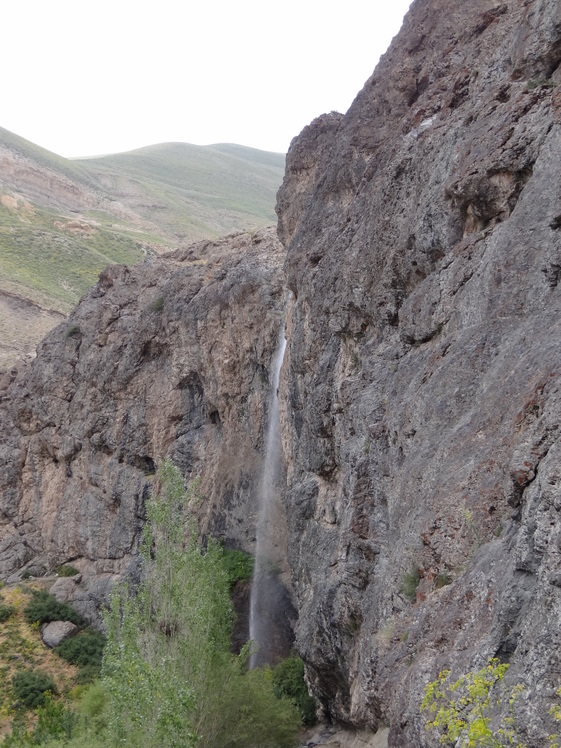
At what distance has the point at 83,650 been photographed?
101 feet

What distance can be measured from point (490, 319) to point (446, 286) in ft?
7.26

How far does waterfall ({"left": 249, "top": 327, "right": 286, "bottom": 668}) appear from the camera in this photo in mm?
25609

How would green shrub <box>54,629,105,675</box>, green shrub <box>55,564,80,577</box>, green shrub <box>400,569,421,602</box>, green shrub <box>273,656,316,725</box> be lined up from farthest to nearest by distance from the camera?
green shrub <box>55,564,80,577</box> → green shrub <box>54,629,105,675</box> → green shrub <box>273,656,316,725</box> → green shrub <box>400,569,421,602</box>

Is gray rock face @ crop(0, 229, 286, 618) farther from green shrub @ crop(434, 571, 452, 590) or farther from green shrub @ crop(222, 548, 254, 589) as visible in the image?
green shrub @ crop(434, 571, 452, 590)

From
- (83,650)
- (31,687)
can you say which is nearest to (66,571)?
(83,650)

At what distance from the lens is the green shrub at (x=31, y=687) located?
88.7 ft

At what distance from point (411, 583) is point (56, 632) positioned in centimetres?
2602

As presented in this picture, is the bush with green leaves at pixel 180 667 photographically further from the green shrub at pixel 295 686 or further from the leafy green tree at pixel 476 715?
the leafy green tree at pixel 476 715

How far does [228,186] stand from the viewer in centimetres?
16288

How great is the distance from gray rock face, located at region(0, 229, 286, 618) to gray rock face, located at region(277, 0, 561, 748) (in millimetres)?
6932

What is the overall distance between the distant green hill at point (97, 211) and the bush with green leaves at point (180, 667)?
4156 cm

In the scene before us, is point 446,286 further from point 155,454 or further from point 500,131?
point 155,454

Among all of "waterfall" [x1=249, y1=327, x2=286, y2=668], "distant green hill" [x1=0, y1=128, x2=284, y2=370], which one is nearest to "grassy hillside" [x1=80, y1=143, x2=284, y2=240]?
"distant green hill" [x1=0, y1=128, x2=284, y2=370]

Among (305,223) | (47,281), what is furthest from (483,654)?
(47,281)
